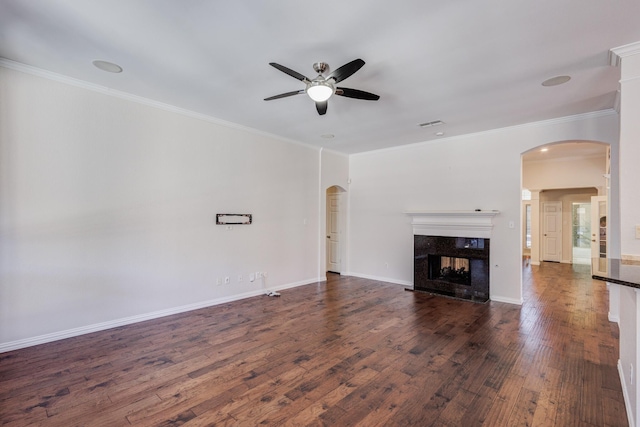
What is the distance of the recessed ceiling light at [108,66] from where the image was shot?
3102 millimetres

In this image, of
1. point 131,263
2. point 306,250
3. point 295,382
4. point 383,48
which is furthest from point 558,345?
→ point 131,263

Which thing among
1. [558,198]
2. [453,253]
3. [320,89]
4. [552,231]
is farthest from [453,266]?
[558,198]

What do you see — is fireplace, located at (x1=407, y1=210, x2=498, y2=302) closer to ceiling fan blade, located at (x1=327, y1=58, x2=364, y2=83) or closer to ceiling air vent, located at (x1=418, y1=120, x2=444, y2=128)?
ceiling air vent, located at (x1=418, y1=120, x2=444, y2=128)

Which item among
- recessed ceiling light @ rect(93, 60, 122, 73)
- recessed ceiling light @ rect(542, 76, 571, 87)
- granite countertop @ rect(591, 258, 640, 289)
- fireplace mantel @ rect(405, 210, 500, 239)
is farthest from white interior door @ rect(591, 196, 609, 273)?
recessed ceiling light @ rect(93, 60, 122, 73)

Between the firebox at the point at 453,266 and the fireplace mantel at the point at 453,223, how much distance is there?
0.10 meters

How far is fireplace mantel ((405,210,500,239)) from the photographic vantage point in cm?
522

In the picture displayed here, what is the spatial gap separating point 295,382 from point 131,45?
3.42 m

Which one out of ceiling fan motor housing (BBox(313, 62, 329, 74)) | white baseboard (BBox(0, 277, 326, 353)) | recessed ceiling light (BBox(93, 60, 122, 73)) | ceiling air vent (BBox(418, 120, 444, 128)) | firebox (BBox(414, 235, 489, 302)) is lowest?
white baseboard (BBox(0, 277, 326, 353))

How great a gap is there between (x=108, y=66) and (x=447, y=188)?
555cm

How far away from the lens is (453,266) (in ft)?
18.7

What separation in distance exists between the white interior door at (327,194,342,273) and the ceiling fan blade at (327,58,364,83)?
4848mm

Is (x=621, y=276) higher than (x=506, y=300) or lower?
Result: higher

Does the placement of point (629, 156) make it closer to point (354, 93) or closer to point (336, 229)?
point (354, 93)

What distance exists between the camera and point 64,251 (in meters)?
3.40
